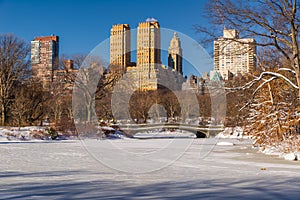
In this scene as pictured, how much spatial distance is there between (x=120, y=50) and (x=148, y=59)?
519 centimetres

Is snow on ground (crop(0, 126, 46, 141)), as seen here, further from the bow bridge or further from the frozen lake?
the frozen lake

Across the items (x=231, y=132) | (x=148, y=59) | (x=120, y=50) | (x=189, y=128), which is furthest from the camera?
(x=189, y=128)

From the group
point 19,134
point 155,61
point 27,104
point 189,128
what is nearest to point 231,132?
point 189,128

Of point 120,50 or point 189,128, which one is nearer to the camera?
point 120,50

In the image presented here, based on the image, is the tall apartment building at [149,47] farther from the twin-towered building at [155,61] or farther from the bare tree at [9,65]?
the bare tree at [9,65]

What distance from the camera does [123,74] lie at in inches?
1455

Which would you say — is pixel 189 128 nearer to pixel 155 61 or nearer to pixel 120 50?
pixel 120 50

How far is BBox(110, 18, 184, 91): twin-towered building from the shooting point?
23612mm

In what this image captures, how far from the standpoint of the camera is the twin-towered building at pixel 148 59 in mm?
23612

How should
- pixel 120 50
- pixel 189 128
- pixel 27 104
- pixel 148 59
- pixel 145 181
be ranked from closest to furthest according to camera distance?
1. pixel 145 181
2. pixel 148 59
3. pixel 120 50
4. pixel 27 104
5. pixel 189 128

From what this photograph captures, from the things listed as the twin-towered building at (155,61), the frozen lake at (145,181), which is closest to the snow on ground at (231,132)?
the twin-towered building at (155,61)

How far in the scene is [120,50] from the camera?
1256 inches

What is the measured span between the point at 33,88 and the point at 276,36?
101 ft

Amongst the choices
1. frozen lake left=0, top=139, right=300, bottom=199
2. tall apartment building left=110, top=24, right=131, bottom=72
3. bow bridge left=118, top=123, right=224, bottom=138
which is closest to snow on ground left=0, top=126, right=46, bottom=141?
tall apartment building left=110, top=24, right=131, bottom=72
